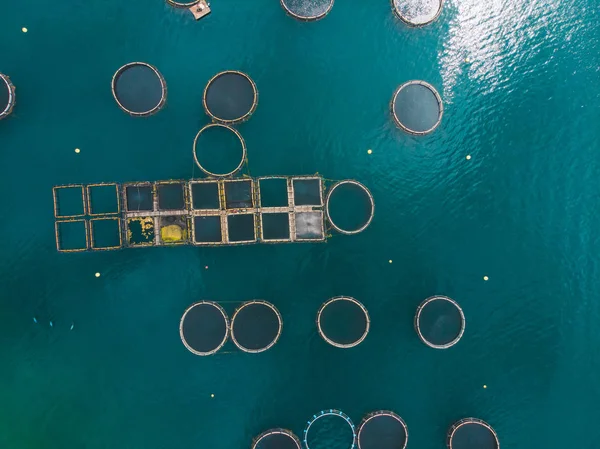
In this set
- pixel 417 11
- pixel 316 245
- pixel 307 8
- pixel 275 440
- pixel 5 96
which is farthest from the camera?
pixel 417 11

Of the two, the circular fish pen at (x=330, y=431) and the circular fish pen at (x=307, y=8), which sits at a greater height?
the circular fish pen at (x=307, y=8)

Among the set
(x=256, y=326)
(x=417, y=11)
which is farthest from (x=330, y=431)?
(x=417, y=11)

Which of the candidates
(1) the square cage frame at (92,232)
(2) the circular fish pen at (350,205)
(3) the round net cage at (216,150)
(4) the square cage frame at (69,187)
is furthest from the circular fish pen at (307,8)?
(4) the square cage frame at (69,187)

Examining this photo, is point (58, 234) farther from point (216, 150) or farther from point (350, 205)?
point (350, 205)

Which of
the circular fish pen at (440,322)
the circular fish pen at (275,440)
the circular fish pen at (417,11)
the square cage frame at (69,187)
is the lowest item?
the circular fish pen at (275,440)

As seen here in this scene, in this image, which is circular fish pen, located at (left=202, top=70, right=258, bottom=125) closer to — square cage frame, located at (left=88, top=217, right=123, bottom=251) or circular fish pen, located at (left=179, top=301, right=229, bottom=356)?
square cage frame, located at (left=88, top=217, right=123, bottom=251)

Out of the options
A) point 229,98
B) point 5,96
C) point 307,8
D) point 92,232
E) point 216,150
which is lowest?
point 92,232

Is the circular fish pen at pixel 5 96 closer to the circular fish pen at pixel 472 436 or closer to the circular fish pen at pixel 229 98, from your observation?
the circular fish pen at pixel 229 98

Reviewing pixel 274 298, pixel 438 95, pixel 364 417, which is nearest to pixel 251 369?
pixel 274 298
